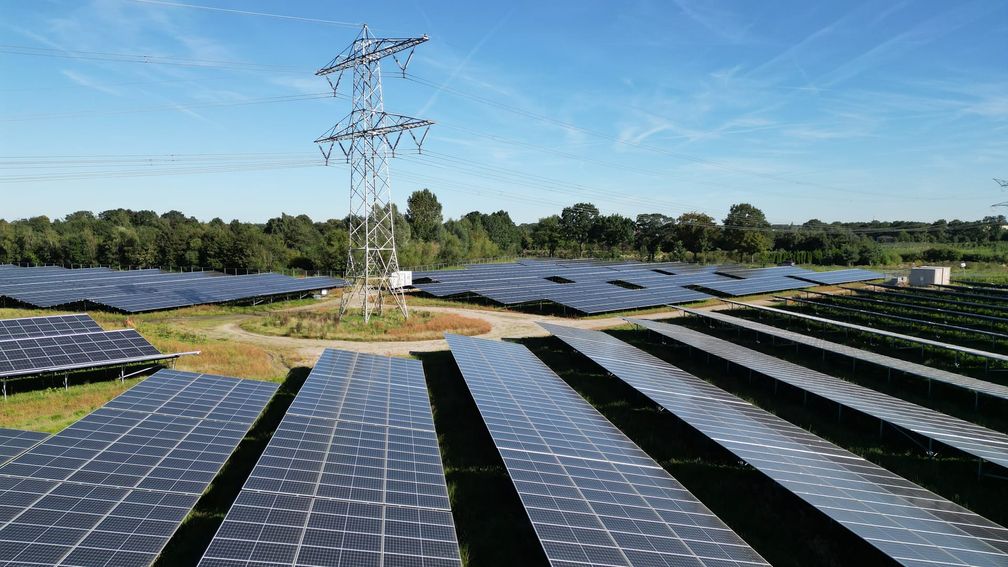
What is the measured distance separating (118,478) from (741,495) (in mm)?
15633

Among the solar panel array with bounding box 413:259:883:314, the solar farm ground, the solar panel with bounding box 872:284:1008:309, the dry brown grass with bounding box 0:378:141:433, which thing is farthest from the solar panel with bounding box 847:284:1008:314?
the dry brown grass with bounding box 0:378:141:433

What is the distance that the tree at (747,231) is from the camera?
333ft

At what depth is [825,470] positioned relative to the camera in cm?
1372

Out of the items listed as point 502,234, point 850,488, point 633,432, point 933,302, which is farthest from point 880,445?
point 502,234

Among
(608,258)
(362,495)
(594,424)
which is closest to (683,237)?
(608,258)

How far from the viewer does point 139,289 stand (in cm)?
4984

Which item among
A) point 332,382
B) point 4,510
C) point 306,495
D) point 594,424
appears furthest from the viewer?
point 332,382

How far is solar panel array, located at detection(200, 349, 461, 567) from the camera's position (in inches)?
354

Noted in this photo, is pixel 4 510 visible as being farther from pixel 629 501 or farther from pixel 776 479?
pixel 776 479

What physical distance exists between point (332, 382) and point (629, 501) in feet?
42.5

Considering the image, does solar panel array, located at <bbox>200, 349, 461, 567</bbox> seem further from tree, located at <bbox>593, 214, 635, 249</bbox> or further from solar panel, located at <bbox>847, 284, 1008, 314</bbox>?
tree, located at <bbox>593, 214, 635, 249</bbox>

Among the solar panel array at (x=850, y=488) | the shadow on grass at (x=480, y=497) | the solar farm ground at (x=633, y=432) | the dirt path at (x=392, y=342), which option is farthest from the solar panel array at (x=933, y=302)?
the shadow on grass at (x=480, y=497)

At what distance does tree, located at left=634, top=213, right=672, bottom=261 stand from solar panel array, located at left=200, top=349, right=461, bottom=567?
10320 centimetres

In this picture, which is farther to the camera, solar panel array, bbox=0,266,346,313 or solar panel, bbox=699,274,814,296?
solar panel, bbox=699,274,814,296
